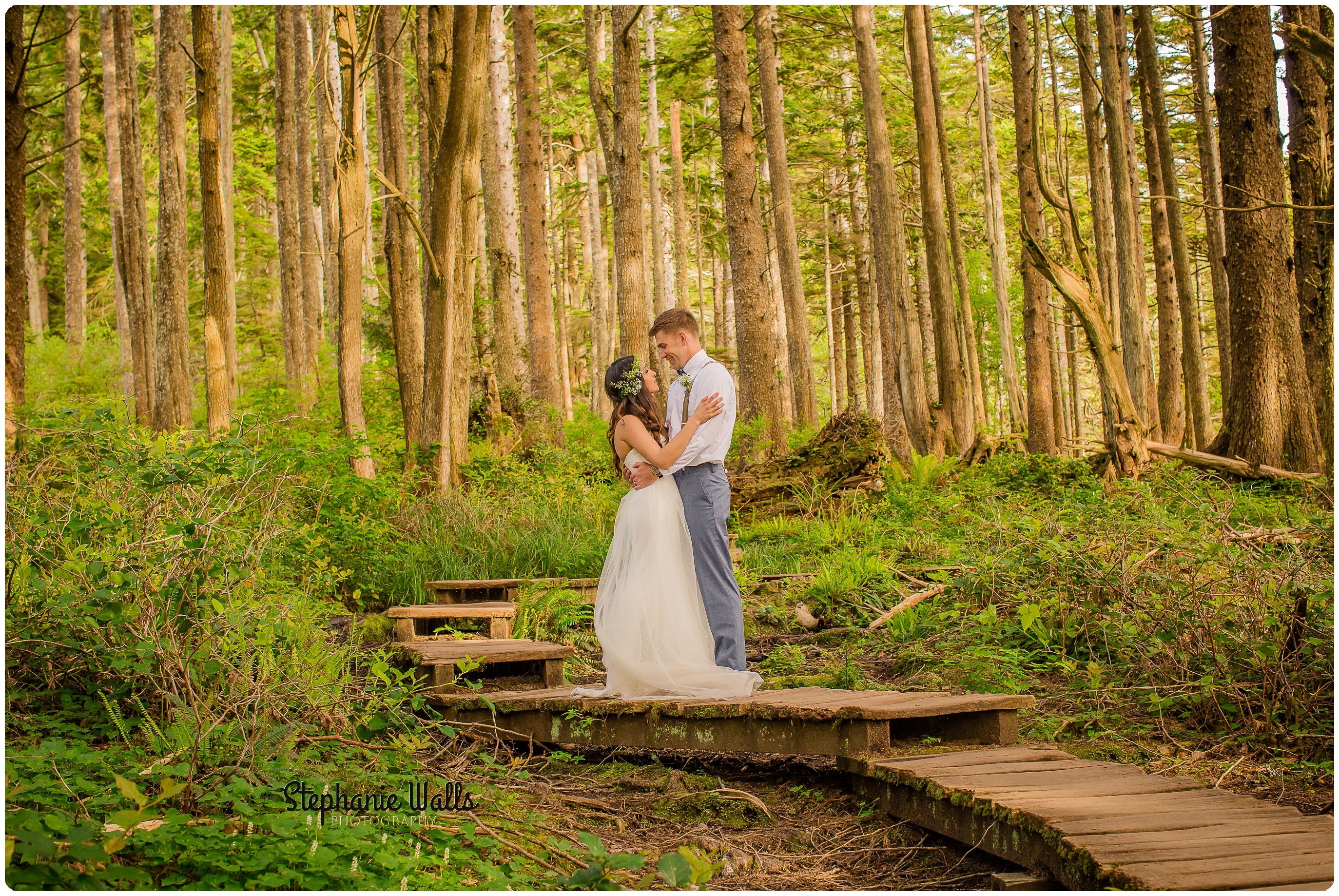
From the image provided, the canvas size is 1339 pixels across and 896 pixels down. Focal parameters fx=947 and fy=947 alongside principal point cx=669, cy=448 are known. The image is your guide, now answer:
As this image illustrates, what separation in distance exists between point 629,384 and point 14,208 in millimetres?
6266

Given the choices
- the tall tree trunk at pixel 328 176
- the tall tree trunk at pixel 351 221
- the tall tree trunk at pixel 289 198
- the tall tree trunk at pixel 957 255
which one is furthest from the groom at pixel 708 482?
the tall tree trunk at pixel 289 198

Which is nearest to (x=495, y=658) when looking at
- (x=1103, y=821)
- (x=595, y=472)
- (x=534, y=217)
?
(x=1103, y=821)

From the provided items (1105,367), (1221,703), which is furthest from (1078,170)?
(1221,703)

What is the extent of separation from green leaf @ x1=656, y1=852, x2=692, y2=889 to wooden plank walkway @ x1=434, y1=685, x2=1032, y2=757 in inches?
61.9

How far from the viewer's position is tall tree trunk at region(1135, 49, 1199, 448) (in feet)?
56.8

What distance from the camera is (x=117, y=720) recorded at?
356cm

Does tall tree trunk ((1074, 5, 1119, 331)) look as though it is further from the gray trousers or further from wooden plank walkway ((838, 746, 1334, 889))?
wooden plank walkway ((838, 746, 1334, 889))

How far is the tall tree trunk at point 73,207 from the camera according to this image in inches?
874

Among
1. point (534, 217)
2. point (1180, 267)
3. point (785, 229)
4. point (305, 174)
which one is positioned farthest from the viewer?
point (305, 174)

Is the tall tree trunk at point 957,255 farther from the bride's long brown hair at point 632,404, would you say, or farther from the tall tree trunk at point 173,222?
the bride's long brown hair at point 632,404

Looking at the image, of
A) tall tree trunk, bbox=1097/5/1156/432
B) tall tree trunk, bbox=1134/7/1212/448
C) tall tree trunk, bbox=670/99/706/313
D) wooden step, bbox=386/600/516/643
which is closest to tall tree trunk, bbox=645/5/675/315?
tall tree trunk, bbox=670/99/706/313

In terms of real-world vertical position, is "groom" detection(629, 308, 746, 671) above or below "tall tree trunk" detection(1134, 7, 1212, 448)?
below

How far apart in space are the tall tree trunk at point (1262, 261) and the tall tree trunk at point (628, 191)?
664cm

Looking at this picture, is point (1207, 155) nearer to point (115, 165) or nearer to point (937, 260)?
point (937, 260)
